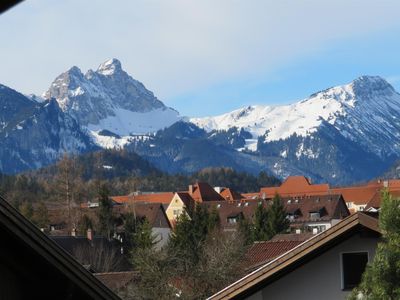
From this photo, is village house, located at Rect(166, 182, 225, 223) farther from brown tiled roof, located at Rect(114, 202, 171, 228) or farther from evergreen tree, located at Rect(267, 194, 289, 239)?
evergreen tree, located at Rect(267, 194, 289, 239)

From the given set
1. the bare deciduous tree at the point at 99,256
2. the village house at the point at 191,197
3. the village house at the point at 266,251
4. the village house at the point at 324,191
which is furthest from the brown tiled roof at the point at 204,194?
the village house at the point at 266,251

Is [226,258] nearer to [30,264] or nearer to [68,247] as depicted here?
[68,247]

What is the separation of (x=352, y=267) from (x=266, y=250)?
28.7 meters

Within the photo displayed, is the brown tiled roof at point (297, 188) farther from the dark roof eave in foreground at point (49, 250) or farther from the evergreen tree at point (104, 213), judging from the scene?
the dark roof eave in foreground at point (49, 250)

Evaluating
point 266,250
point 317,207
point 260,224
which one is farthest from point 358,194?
point 266,250

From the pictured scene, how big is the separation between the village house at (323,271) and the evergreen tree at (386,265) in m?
3.16

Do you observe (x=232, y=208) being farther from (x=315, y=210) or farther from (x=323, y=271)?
(x=323, y=271)

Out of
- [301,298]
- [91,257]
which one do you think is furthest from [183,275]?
[301,298]

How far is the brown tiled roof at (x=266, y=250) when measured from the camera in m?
41.8

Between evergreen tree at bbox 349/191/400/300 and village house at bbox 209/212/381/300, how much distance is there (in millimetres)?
3157

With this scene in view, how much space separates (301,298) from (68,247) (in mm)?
49167

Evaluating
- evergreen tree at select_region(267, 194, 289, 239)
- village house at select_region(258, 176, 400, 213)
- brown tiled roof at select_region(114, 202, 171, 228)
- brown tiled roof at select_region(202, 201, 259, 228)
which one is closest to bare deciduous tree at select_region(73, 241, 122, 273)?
evergreen tree at select_region(267, 194, 289, 239)

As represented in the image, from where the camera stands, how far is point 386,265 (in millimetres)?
11188

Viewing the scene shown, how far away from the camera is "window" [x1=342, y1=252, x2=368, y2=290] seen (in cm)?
1521
